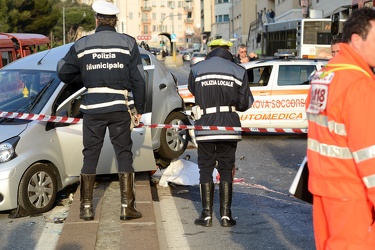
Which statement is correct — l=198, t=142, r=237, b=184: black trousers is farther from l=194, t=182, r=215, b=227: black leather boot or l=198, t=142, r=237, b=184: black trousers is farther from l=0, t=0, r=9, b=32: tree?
l=0, t=0, r=9, b=32: tree

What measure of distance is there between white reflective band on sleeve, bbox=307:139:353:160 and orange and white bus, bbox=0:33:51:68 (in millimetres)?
18187

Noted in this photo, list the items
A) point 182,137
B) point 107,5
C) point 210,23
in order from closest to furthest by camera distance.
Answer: point 107,5 → point 182,137 → point 210,23

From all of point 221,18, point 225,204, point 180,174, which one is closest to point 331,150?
point 225,204

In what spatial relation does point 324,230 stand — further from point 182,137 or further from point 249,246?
point 182,137

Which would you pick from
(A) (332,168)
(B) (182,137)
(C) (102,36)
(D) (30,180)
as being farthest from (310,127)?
(B) (182,137)

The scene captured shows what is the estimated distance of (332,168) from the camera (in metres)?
3.59

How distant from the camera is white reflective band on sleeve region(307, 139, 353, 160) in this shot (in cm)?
354

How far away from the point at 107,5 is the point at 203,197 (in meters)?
2.06

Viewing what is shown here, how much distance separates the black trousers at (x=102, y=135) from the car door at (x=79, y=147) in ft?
3.73

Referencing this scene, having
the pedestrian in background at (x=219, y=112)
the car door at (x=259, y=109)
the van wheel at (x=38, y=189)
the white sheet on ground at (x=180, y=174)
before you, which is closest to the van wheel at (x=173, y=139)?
the white sheet on ground at (x=180, y=174)

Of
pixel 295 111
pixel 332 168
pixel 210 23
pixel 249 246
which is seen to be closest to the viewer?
pixel 332 168

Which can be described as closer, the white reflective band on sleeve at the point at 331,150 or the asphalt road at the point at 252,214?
the white reflective band on sleeve at the point at 331,150

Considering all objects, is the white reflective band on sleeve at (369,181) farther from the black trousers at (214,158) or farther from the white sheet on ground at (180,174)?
the white sheet on ground at (180,174)

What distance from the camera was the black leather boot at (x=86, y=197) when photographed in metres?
6.97
